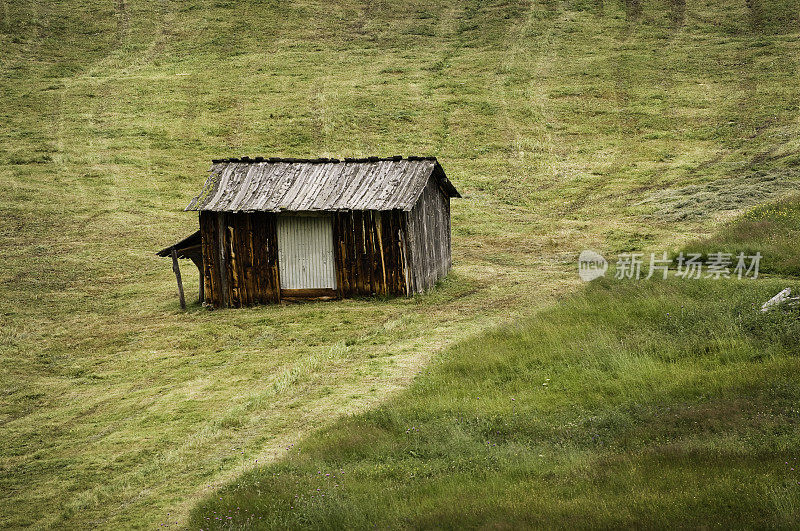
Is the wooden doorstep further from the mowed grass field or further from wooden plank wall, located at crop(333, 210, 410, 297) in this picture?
the mowed grass field

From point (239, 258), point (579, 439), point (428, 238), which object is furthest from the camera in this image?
point (428, 238)

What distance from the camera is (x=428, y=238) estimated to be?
22609 mm

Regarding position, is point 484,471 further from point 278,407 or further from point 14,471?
point 14,471

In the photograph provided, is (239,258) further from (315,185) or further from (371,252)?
(371,252)

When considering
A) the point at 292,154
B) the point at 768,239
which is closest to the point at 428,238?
the point at 768,239

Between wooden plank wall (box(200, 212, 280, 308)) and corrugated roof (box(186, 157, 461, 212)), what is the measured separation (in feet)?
1.74

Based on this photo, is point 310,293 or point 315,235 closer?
point 315,235

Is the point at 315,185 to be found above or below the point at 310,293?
above

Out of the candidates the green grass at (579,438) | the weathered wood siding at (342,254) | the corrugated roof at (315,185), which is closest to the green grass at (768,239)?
the green grass at (579,438)

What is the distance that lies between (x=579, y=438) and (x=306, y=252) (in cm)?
1311

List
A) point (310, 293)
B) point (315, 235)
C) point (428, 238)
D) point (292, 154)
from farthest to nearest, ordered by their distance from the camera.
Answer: point (292, 154)
point (428, 238)
point (310, 293)
point (315, 235)

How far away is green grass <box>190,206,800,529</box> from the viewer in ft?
25.5

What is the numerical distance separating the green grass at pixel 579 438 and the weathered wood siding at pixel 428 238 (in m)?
6.67

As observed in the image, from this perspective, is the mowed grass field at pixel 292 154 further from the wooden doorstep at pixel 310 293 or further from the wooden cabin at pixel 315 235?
the wooden cabin at pixel 315 235
